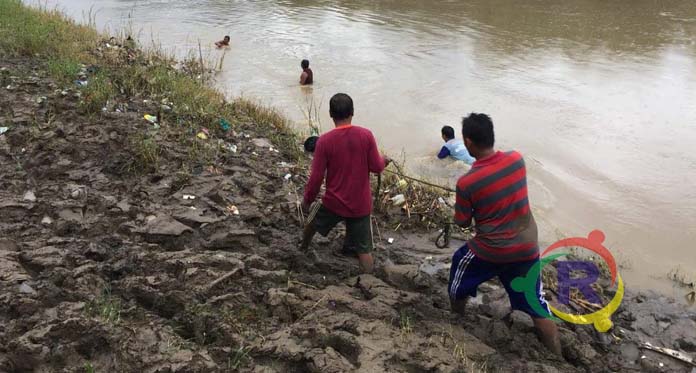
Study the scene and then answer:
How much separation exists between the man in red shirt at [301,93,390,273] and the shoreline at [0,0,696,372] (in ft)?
1.04

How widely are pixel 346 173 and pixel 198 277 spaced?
1053mm

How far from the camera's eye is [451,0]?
18.7 m

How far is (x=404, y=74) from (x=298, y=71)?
2101 mm

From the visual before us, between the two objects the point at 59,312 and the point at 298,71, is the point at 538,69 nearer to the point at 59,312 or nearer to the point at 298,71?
the point at 298,71

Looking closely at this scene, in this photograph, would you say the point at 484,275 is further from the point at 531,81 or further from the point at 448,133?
the point at 531,81

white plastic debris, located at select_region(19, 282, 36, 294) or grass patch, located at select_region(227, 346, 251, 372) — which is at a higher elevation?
white plastic debris, located at select_region(19, 282, 36, 294)

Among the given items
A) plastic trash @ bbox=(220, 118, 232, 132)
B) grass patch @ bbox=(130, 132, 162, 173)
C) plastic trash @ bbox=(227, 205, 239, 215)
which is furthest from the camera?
plastic trash @ bbox=(220, 118, 232, 132)

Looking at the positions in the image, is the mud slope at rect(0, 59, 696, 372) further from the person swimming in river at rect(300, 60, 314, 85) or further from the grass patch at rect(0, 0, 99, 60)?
the person swimming in river at rect(300, 60, 314, 85)

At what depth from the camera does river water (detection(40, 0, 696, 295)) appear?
570 centimetres

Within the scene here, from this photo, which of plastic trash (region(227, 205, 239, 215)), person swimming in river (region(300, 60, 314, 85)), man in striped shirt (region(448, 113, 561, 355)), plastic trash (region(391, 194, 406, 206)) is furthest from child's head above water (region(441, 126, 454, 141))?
man in striped shirt (region(448, 113, 561, 355))

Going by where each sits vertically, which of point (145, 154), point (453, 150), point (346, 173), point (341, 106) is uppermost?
point (341, 106)

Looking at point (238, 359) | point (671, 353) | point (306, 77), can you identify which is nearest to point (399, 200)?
point (671, 353)

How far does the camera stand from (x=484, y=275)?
2.98 m

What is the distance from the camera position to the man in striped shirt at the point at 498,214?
2.66 meters
